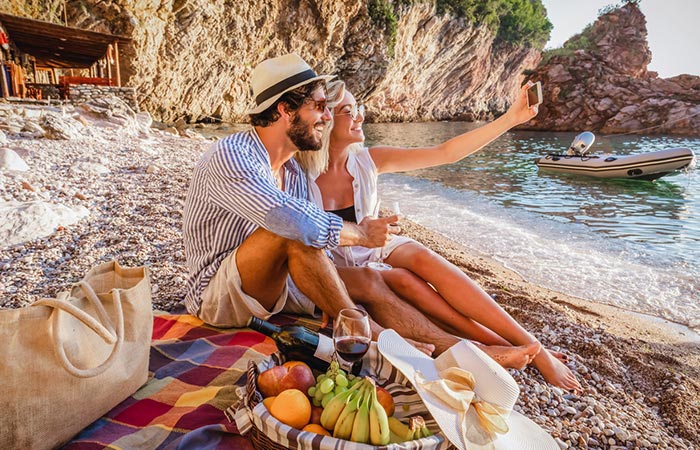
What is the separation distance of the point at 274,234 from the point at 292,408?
1115 millimetres

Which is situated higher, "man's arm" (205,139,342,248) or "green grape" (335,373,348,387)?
"man's arm" (205,139,342,248)

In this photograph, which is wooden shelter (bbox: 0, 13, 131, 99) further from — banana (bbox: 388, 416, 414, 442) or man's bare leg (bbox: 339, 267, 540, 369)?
banana (bbox: 388, 416, 414, 442)

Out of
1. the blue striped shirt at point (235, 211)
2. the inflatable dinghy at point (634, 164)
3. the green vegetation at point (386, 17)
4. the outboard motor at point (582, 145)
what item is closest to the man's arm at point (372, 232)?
the blue striped shirt at point (235, 211)

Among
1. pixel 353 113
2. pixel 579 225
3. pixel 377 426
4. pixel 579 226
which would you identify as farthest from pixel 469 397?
pixel 579 225

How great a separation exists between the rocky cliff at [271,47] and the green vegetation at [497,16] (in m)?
0.51

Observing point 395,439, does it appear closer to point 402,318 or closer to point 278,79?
point 402,318

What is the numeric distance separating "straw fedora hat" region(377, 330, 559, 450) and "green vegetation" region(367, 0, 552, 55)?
39146 mm

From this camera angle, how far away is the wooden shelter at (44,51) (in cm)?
1473

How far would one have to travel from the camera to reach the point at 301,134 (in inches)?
112

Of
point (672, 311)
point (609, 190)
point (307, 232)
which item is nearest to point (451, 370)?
point (307, 232)

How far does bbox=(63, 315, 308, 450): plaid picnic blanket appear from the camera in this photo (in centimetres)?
176

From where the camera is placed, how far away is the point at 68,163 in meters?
7.58

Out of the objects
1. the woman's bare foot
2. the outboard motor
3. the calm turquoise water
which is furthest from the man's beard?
the outboard motor

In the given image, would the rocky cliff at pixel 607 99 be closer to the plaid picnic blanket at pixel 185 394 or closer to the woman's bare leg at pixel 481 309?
the woman's bare leg at pixel 481 309
